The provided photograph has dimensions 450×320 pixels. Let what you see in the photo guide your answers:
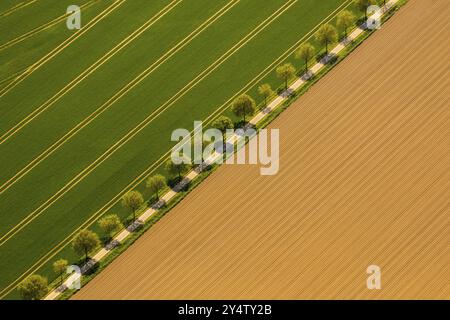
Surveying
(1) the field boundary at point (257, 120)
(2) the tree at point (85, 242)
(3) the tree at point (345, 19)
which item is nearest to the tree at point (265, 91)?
(1) the field boundary at point (257, 120)

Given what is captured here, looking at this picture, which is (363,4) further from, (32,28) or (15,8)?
(15,8)

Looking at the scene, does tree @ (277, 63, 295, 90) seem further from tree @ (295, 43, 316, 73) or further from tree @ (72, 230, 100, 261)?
tree @ (72, 230, 100, 261)

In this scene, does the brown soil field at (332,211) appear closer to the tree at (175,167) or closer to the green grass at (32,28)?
the tree at (175,167)

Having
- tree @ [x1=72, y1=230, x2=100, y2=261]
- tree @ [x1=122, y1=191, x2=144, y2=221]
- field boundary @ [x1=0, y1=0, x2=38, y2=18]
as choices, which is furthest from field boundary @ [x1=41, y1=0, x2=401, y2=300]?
field boundary @ [x1=0, y1=0, x2=38, y2=18]

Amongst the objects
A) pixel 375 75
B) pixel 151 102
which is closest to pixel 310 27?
pixel 375 75

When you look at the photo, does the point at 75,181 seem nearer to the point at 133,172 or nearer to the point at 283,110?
the point at 133,172
